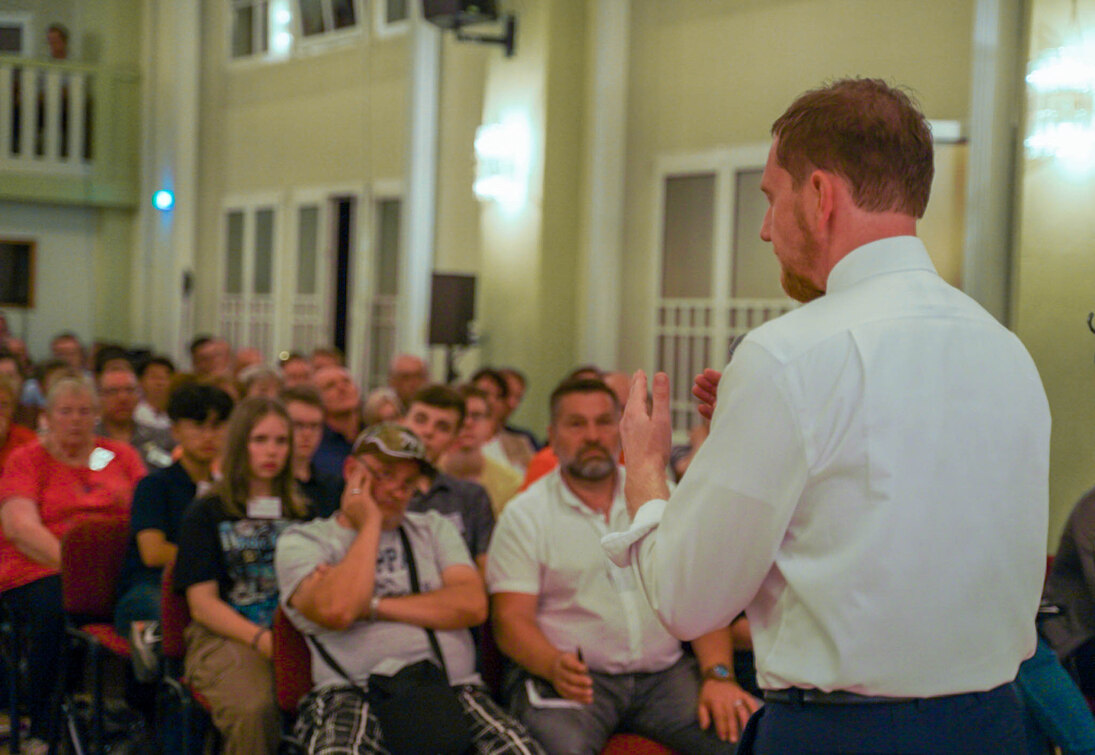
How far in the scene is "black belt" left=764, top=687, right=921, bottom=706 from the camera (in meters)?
1.26

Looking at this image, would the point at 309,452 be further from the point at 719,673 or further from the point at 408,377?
the point at 408,377

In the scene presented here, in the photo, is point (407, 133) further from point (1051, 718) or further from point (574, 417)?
point (1051, 718)

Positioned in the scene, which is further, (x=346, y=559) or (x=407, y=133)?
(x=407, y=133)

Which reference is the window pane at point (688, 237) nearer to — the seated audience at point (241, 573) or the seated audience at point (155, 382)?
the seated audience at point (155, 382)

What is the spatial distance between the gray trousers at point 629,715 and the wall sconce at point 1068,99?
5.23 feet

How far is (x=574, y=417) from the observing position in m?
3.48

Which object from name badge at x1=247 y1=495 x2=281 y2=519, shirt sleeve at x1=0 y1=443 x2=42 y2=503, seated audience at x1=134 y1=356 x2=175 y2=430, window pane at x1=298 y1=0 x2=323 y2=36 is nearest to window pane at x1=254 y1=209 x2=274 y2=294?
window pane at x1=298 y1=0 x2=323 y2=36

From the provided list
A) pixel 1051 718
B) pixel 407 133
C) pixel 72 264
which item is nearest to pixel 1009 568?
pixel 1051 718

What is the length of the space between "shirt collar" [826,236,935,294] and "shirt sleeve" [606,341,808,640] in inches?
5.7

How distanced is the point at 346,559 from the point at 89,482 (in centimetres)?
175

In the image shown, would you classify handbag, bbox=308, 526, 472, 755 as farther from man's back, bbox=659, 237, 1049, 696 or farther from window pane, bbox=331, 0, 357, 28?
window pane, bbox=331, 0, 357, 28

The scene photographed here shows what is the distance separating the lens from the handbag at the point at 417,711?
267 cm

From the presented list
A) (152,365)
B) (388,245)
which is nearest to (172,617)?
(152,365)

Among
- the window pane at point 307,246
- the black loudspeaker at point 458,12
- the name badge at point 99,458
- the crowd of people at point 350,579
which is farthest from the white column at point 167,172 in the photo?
the crowd of people at point 350,579
